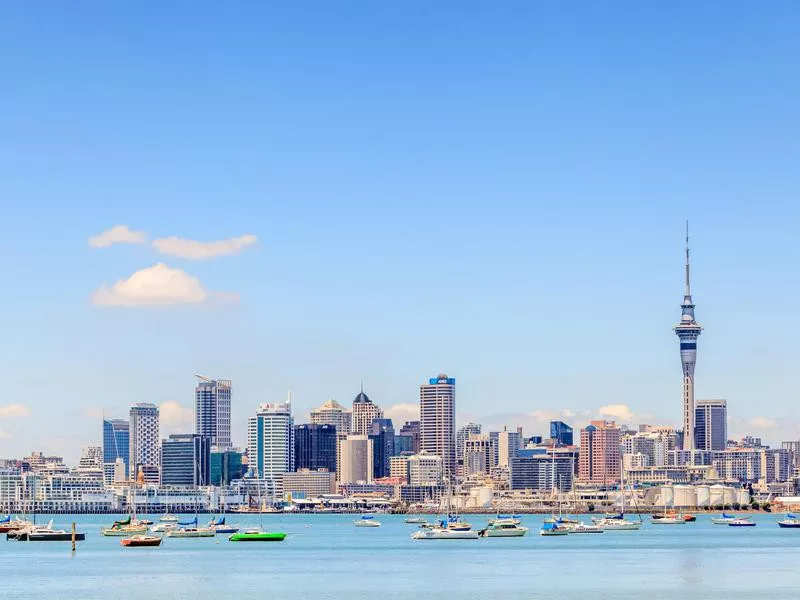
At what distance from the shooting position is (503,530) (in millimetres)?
179375

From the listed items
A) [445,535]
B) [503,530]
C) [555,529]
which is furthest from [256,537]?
[555,529]

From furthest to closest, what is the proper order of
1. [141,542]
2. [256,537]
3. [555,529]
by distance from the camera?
1. [555,529]
2. [256,537]
3. [141,542]

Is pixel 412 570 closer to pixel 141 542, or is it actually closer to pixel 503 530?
pixel 141 542

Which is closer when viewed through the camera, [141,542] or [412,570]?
[412,570]

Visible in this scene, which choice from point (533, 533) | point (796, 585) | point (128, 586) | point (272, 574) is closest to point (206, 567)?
point (272, 574)

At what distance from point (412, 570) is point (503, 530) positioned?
63118 millimetres

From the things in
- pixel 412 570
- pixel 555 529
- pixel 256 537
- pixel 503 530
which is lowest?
pixel 555 529

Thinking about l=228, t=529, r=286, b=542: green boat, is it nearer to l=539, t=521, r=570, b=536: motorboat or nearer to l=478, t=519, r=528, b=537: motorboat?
l=478, t=519, r=528, b=537: motorboat

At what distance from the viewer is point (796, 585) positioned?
9850cm

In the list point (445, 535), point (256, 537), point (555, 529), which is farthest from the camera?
point (555, 529)

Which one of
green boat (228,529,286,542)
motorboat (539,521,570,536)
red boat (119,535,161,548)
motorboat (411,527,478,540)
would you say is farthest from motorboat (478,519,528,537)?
red boat (119,535,161,548)

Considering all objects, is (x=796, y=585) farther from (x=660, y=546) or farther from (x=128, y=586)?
(x=660, y=546)

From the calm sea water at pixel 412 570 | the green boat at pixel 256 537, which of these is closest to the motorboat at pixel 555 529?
the calm sea water at pixel 412 570

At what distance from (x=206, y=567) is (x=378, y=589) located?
24.7 metres
